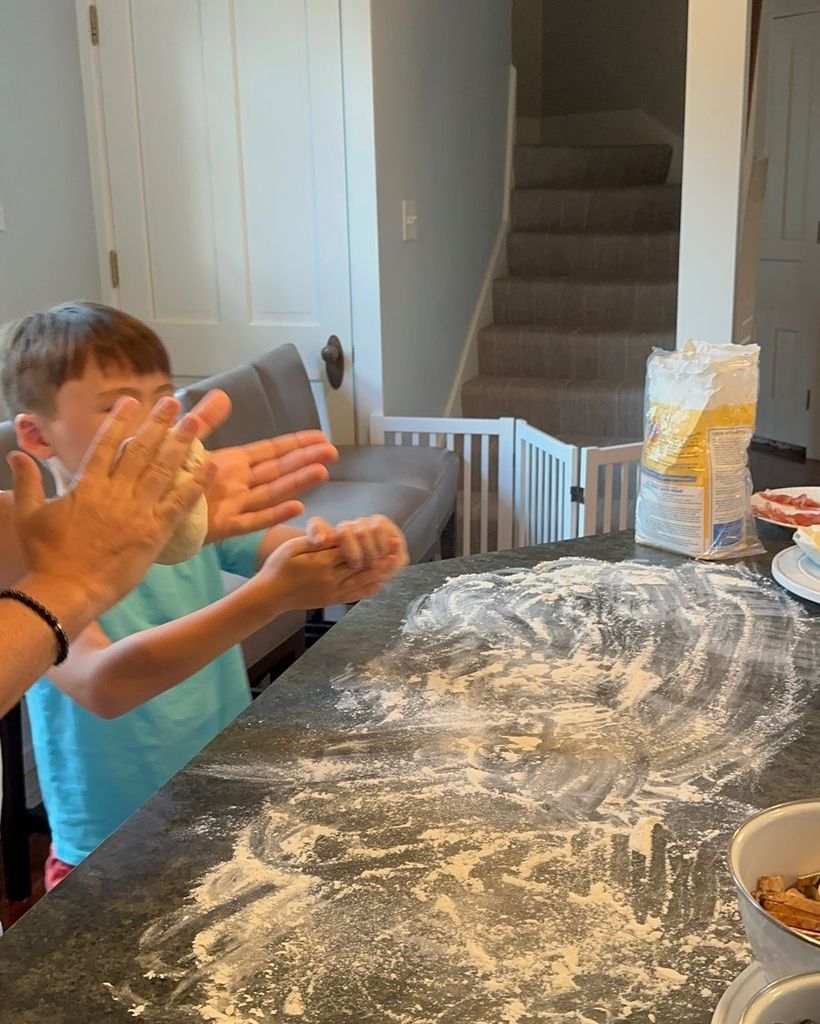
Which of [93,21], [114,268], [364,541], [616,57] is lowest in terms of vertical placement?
[364,541]

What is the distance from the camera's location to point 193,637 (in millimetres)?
1064

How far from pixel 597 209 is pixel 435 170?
1.29 m

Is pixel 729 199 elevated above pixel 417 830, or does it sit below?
above

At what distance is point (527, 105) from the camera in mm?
6141

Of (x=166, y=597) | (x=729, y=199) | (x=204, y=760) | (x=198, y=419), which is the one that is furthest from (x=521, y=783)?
(x=729, y=199)

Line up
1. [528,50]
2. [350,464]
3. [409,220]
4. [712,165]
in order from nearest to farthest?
[712,165], [350,464], [409,220], [528,50]

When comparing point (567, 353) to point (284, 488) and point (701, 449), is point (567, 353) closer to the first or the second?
point (701, 449)

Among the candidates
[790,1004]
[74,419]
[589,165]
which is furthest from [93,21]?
[790,1004]

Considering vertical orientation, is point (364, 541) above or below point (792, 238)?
below

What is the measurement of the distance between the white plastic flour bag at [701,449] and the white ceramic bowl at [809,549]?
0.08m

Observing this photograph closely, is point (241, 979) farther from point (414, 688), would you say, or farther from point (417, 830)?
point (414, 688)

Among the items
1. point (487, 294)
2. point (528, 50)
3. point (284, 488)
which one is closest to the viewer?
point (284, 488)

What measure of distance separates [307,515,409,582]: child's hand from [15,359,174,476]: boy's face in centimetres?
23

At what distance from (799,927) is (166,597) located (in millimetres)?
834
